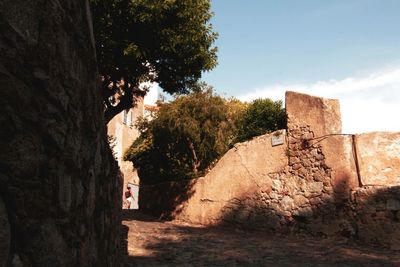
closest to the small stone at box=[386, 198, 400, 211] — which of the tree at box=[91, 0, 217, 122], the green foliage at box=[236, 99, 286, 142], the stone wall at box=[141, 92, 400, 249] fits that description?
the stone wall at box=[141, 92, 400, 249]

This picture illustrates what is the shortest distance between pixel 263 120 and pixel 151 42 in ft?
13.9

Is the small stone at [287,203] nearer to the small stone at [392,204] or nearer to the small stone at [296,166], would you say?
the small stone at [296,166]

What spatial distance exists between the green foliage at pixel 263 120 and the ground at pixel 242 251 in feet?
13.0

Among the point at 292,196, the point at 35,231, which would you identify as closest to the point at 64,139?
the point at 35,231

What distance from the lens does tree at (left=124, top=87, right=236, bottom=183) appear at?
16.3m

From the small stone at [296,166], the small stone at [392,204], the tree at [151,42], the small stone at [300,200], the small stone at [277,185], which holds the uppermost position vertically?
the tree at [151,42]

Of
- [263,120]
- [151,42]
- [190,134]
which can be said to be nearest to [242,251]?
[151,42]

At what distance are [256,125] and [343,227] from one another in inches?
199

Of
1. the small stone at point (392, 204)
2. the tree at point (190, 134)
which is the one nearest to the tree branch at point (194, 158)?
the tree at point (190, 134)

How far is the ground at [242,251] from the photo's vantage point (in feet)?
20.8

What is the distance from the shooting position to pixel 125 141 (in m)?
30.1

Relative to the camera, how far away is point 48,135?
2033 mm

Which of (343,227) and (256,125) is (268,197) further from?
(256,125)

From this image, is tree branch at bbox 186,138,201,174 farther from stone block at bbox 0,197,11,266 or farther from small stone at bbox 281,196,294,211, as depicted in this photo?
stone block at bbox 0,197,11,266
